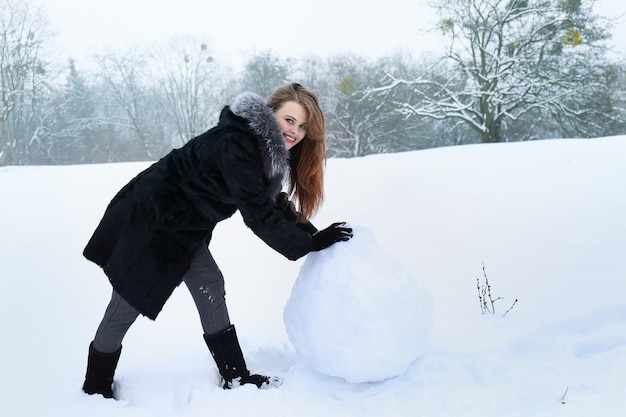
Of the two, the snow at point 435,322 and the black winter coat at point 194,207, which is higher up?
the black winter coat at point 194,207

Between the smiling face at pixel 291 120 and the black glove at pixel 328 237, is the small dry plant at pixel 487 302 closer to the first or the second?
the black glove at pixel 328 237

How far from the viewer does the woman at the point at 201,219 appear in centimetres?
196

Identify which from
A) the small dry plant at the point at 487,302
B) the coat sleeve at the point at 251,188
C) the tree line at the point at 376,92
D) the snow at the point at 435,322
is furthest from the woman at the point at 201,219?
the tree line at the point at 376,92

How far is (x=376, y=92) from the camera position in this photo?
72.4ft

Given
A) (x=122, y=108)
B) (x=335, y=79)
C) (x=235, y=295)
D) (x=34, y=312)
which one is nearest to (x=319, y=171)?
(x=235, y=295)

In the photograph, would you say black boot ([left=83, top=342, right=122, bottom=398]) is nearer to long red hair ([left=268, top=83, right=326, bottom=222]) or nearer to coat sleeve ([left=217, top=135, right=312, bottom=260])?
coat sleeve ([left=217, top=135, right=312, bottom=260])

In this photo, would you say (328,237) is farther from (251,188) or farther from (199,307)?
(199,307)

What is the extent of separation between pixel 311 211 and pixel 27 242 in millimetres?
4131

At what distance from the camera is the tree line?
18.6m

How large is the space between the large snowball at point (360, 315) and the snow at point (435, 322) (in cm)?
14

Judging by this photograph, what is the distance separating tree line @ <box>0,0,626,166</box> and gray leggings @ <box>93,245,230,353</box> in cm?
1742

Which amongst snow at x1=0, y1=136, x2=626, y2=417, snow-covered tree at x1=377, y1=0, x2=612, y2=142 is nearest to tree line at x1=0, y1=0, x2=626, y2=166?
snow-covered tree at x1=377, y1=0, x2=612, y2=142

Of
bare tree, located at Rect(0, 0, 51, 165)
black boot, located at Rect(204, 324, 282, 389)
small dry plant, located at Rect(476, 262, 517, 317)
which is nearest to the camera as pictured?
black boot, located at Rect(204, 324, 282, 389)

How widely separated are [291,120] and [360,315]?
95 cm
